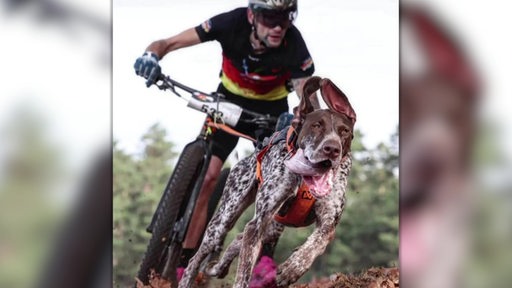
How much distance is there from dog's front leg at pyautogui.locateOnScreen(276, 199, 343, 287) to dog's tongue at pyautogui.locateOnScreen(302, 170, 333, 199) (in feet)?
0.21

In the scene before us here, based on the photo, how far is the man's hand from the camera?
3373 millimetres

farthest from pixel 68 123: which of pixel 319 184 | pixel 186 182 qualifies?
pixel 319 184

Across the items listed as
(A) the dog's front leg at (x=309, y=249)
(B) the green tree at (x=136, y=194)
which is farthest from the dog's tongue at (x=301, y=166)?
(B) the green tree at (x=136, y=194)

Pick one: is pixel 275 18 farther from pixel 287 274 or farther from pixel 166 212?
pixel 287 274

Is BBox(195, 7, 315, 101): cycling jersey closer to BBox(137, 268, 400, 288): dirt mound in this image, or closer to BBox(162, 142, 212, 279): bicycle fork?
BBox(162, 142, 212, 279): bicycle fork

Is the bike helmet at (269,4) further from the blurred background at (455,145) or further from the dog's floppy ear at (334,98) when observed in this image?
the blurred background at (455,145)

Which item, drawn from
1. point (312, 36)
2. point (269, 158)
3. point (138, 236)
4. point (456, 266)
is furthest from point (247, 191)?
point (456, 266)

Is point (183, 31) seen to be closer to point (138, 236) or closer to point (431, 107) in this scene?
point (138, 236)

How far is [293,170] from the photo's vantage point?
11.0ft

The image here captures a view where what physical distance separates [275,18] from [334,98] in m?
0.41

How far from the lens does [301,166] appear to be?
335 cm

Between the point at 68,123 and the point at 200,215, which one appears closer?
the point at 68,123

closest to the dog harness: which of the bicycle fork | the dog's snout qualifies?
the dog's snout

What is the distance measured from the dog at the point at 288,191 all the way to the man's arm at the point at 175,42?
1.68 feet
